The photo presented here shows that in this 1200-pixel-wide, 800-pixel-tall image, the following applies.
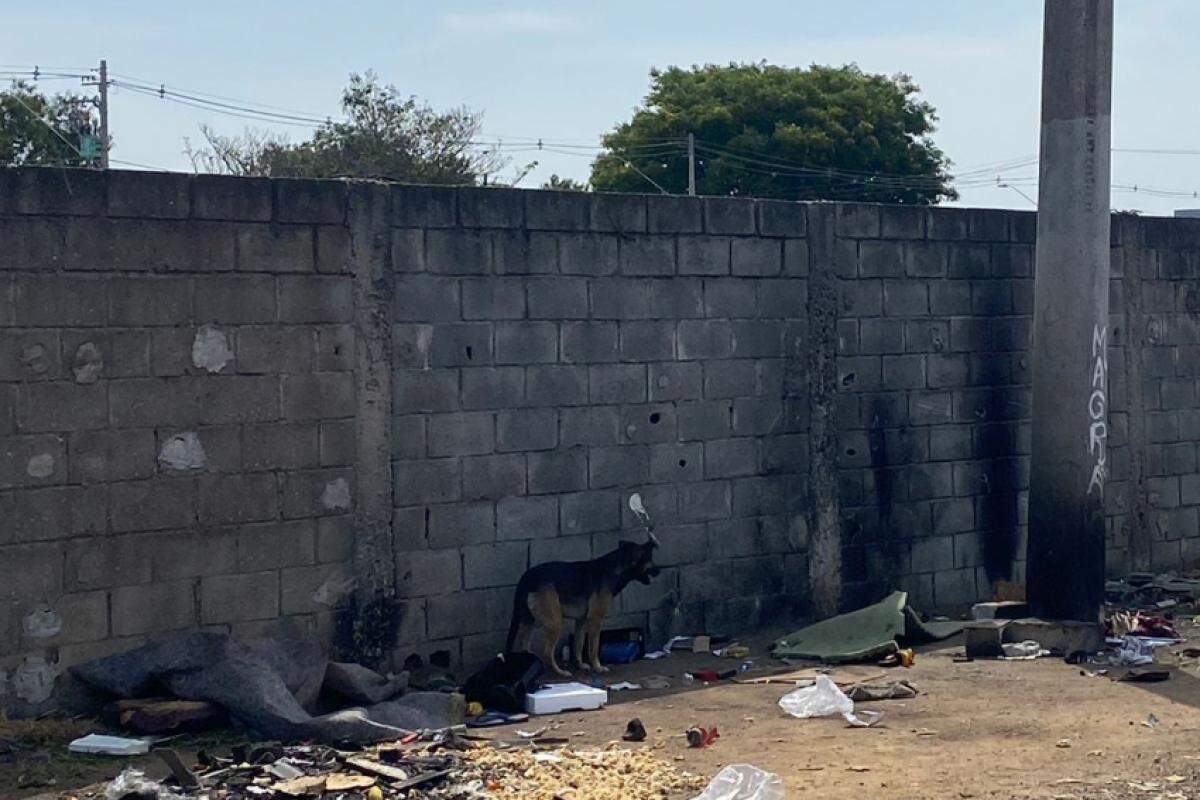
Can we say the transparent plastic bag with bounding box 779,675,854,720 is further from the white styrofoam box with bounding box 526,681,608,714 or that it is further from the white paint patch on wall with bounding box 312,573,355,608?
the white paint patch on wall with bounding box 312,573,355,608

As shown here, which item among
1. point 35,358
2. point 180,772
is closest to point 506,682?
point 180,772

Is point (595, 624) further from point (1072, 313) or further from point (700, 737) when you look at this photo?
point (1072, 313)

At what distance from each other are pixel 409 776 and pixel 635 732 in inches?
47.8

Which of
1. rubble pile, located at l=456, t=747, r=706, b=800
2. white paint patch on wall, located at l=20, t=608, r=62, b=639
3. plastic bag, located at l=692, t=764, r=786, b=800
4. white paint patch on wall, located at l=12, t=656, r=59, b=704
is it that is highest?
white paint patch on wall, located at l=20, t=608, r=62, b=639

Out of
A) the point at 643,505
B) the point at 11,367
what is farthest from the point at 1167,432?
the point at 11,367

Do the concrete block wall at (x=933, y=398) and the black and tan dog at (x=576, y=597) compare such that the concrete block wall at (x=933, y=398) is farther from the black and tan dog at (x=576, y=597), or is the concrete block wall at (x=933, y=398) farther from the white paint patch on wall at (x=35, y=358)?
the white paint patch on wall at (x=35, y=358)

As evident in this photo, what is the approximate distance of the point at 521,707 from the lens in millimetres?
7871

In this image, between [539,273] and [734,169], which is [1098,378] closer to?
[539,273]

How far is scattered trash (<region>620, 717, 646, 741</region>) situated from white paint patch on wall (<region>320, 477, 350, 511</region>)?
1943 millimetres

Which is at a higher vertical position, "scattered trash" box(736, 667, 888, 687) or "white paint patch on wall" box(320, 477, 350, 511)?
"white paint patch on wall" box(320, 477, 350, 511)

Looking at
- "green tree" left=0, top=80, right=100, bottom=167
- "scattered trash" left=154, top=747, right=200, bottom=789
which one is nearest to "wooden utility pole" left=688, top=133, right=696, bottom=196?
"green tree" left=0, top=80, right=100, bottom=167

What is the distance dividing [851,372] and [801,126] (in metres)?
33.0

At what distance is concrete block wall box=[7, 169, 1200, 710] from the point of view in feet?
24.4

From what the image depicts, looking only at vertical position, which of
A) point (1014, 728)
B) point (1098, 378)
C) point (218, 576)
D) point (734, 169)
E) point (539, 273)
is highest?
point (734, 169)
